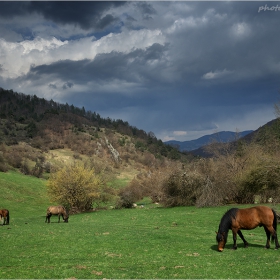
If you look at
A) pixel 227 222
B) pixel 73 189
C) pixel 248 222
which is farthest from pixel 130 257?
pixel 73 189

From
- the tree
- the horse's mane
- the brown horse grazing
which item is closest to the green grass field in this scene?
the brown horse grazing

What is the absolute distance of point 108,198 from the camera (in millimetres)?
48156

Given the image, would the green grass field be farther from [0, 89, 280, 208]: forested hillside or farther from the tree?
the tree

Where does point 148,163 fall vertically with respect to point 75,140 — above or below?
below

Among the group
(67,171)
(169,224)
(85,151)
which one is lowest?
(169,224)

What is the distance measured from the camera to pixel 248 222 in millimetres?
14594

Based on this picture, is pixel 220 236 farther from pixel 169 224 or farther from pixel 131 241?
pixel 169 224

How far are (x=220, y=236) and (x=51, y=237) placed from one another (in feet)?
34.5

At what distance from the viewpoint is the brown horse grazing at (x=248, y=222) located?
1434 centimetres

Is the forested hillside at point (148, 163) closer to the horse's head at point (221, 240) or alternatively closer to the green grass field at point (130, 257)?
the horse's head at point (221, 240)

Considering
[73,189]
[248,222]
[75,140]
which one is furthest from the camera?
[75,140]

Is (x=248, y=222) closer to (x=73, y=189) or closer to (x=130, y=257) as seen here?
(x=130, y=257)

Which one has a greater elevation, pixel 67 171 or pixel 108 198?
pixel 67 171

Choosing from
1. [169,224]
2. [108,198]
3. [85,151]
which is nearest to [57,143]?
[85,151]
